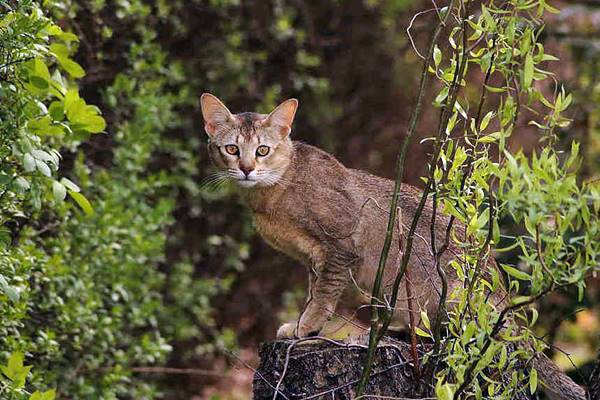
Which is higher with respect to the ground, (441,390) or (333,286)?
(441,390)

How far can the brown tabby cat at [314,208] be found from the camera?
458 cm

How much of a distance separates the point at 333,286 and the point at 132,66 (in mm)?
2179

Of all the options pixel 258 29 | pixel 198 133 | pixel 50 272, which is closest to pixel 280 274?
pixel 198 133

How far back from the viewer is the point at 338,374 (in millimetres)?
3885

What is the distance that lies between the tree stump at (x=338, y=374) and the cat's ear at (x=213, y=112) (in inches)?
52.7

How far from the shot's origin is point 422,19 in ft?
25.6

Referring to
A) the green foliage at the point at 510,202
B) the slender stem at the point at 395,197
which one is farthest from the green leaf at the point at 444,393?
the slender stem at the point at 395,197

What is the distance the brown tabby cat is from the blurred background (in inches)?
26.2

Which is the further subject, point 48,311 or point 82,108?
point 48,311

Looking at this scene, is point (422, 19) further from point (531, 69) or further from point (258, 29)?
point (531, 69)

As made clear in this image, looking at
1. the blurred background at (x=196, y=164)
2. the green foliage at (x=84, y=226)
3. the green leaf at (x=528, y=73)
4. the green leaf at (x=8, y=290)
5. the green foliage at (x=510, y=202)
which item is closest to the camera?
the green foliage at (x=510, y=202)

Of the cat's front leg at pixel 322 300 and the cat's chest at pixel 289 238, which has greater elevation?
the cat's chest at pixel 289 238

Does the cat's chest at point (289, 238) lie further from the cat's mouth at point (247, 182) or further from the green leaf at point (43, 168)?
the green leaf at point (43, 168)

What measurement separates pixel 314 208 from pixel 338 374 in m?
1.06
